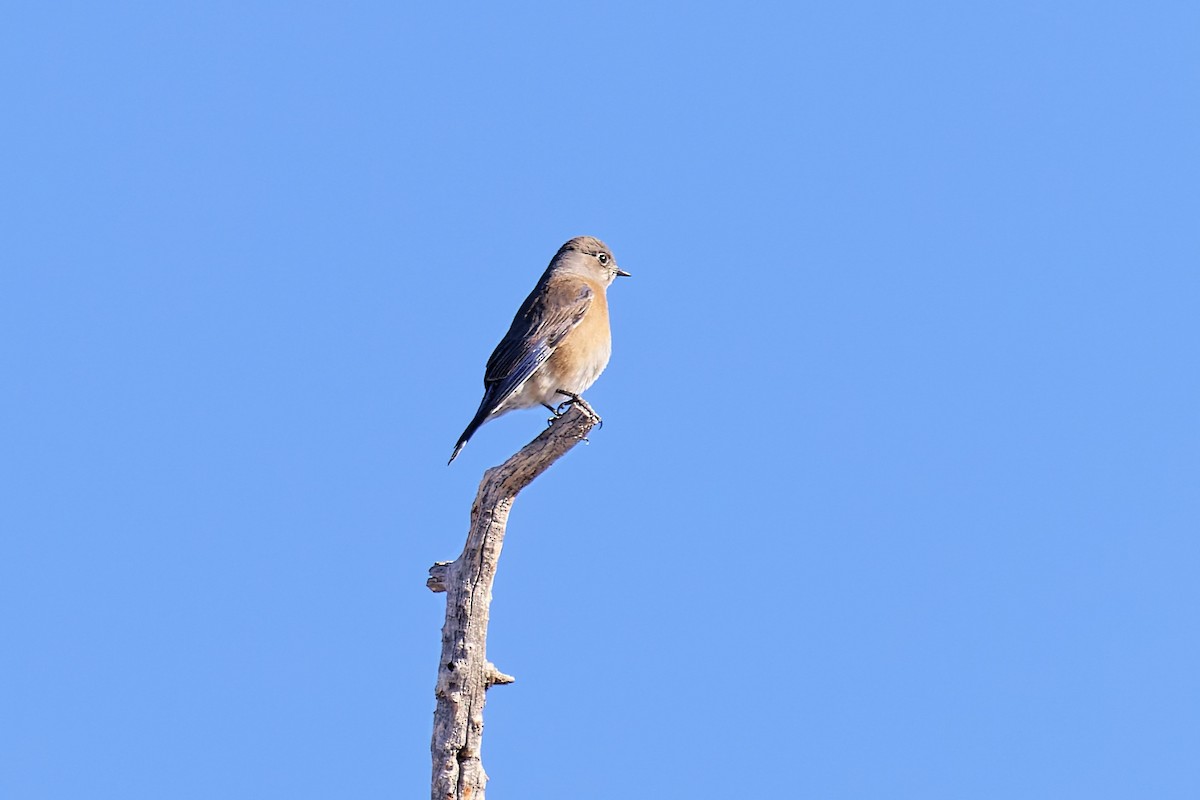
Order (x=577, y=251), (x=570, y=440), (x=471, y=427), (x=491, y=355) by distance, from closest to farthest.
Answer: (x=570, y=440)
(x=471, y=427)
(x=491, y=355)
(x=577, y=251)

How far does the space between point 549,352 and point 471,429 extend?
90 centimetres

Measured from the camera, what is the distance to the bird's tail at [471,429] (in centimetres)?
996

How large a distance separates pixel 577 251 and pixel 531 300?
93 cm

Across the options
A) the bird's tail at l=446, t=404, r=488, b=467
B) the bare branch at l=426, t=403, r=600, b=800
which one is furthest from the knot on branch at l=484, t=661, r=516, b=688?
the bird's tail at l=446, t=404, r=488, b=467

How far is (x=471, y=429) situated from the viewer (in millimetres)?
10125

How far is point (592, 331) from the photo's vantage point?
10969 millimetres

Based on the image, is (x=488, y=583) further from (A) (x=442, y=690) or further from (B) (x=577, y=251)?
(B) (x=577, y=251)

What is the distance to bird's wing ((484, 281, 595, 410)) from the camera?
→ 10.4 meters

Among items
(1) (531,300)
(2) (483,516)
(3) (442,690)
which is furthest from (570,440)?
(1) (531,300)

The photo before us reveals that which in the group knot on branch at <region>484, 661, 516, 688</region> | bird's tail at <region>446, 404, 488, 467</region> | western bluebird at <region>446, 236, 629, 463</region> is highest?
western bluebird at <region>446, 236, 629, 463</region>

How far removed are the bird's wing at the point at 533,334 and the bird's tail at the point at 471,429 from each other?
74 millimetres

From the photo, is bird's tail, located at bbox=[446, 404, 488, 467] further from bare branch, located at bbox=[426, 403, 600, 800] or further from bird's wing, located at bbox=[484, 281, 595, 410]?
bare branch, located at bbox=[426, 403, 600, 800]

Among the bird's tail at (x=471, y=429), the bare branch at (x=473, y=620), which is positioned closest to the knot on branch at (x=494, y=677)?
the bare branch at (x=473, y=620)

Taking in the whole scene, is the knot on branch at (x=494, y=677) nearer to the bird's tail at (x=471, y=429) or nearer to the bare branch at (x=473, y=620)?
the bare branch at (x=473, y=620)
